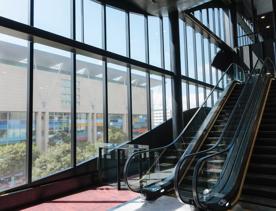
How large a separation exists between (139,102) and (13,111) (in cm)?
454

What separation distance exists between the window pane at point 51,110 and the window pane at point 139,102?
2681 millimetres

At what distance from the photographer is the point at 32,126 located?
18.8 feet

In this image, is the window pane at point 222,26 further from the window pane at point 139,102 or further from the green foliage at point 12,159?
the green foliage at point 12,159

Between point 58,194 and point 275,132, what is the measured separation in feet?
17.9

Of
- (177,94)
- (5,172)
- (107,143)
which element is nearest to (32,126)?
(5,172)

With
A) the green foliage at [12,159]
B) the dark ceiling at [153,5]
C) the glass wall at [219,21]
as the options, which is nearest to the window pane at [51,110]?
the green foliage at [12,159]

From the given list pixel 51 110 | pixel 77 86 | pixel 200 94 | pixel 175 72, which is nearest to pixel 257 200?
pixel 51 110

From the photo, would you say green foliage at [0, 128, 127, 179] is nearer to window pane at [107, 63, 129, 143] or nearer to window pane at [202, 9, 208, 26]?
window pane at [107, 63, 129, 143]

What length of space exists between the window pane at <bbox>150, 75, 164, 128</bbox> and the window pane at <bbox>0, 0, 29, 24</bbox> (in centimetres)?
508

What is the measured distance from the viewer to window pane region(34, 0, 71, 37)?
594 cm

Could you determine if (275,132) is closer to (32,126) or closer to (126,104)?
(126,104)

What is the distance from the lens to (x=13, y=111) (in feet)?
18.0

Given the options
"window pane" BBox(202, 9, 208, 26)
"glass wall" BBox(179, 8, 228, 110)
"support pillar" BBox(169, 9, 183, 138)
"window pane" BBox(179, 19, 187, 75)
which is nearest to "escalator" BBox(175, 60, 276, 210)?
"support pillar" BBox(169, 9, 183, 138)

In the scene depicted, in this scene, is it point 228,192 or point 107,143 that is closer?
point 228,192
